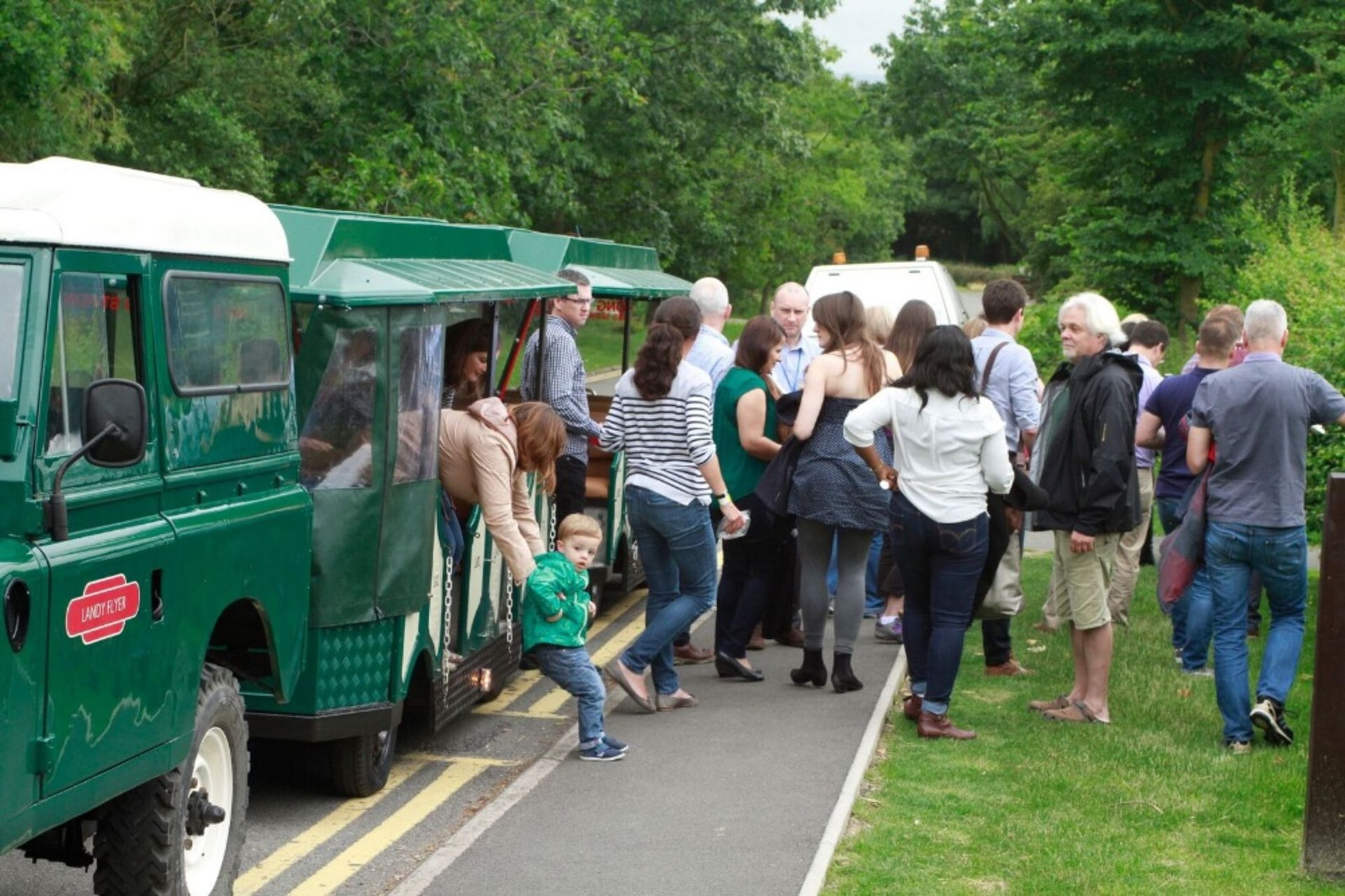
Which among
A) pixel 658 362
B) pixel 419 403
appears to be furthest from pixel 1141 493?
pixel 419 403

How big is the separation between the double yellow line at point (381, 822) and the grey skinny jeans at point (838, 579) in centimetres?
136

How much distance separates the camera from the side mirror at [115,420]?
4574 mm

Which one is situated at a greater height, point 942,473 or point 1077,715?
point 942,473

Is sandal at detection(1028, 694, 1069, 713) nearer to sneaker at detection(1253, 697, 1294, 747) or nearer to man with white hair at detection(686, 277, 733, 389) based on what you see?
sneaker at detection(1253, 697, 1294, 747)

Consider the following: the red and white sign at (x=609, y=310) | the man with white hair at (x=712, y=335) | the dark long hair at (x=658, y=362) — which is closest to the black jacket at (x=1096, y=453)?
the dark long hair at (x=658, y=362)

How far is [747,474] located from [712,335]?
1.17 metres

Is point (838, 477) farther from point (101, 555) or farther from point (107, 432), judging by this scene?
point (107, 432)

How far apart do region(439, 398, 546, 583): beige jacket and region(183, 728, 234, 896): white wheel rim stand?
200cm

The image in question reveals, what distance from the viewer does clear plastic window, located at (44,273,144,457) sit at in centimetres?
463

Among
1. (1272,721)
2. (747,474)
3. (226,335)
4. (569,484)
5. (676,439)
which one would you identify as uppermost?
(226,335)

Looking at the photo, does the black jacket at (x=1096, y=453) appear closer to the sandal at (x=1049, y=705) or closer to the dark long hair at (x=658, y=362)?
Answer: the sandal at (x=1049, y=705)

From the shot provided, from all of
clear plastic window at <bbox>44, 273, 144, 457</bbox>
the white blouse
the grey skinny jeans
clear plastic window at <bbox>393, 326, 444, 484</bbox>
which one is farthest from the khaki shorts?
clear plastic window at <bbox>44, 273, 144, 457</bbox>

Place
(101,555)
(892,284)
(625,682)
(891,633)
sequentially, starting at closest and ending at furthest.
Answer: (101,555), (625,682), (891,633), (892,284)

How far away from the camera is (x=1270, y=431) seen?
26.1 feet
